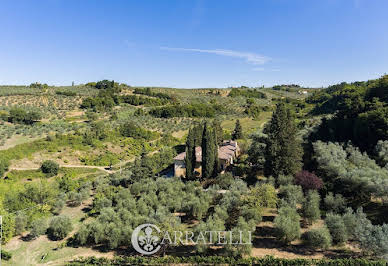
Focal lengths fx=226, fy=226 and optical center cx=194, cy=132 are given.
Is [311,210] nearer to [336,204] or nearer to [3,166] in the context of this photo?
[336,204]

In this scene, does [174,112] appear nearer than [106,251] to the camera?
No

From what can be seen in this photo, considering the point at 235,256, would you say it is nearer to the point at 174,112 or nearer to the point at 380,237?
the point at 380,237

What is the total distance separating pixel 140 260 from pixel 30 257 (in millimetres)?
9341

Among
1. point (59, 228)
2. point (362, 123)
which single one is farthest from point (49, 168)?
point (362, 123)

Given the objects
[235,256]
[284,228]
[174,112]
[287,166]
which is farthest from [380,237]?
[174,112]

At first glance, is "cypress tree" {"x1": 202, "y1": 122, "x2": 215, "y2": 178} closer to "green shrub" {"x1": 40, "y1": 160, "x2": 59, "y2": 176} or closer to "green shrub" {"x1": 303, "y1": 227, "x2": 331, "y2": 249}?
"green shrub" {"x1": 303, "y1": 227, "x2": 331, "y2": 249}

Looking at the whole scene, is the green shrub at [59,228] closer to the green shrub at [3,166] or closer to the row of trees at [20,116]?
the green shrub at [3,166]

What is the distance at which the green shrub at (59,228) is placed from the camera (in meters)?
20.2

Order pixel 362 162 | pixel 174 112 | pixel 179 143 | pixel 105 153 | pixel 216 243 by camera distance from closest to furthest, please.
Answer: pixel 216 243 → pixel 362 162 → pixel 105 153 → pixel 179 143 → pixel 174 112

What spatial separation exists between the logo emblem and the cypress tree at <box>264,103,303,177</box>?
54.6ft

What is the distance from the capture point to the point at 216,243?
16.7 m

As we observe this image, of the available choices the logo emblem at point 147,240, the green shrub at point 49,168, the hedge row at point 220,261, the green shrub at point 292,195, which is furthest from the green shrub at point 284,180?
the green shrub at point 49,168

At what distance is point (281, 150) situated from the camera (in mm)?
27516

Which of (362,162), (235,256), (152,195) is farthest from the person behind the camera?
(362,162)
